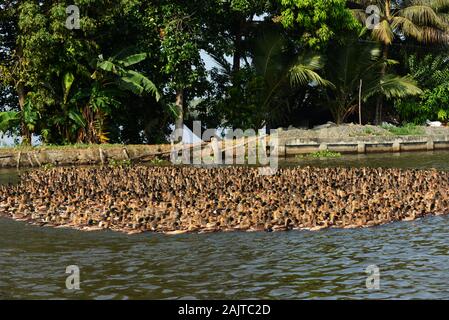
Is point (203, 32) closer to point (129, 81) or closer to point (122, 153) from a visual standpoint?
point (129, 81)

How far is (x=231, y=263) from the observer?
1286cm

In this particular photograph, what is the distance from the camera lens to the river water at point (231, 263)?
11047mm

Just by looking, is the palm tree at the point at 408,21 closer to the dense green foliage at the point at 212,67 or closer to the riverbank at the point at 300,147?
the dense green foliage at the point at 212,67

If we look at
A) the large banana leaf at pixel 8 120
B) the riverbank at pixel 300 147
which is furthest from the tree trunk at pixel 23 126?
the riverbank at pixel 300 147

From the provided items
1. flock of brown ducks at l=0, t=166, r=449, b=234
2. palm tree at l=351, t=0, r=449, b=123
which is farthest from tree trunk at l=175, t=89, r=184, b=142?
flock of brown ducks at l=0, t=166, r=449, b=234

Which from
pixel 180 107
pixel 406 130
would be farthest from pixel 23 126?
pixel 406 130

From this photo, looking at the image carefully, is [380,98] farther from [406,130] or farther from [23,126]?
[23,126]

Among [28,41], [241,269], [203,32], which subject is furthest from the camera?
[203,32]

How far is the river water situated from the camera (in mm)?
11047

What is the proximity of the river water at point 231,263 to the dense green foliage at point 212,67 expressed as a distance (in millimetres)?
18867

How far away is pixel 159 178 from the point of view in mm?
23000

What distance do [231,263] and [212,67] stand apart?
1183 inches

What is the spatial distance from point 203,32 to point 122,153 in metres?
8.97
